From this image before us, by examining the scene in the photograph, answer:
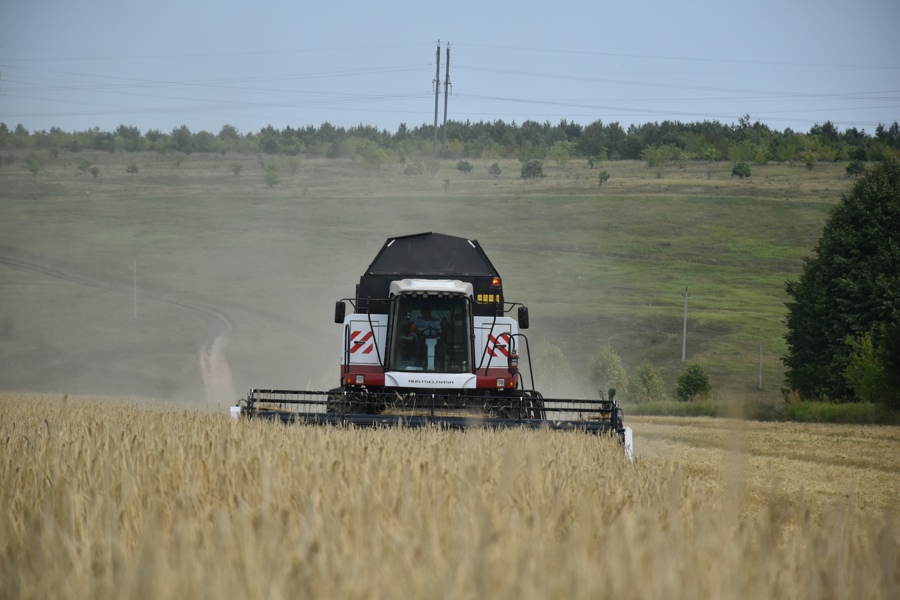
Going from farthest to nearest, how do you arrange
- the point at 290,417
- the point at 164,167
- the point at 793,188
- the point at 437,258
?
the point at 164,167 < the point at 793,188 < the point at 437,258 < the point at 290,417

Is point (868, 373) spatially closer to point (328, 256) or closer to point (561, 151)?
point (328, 256)

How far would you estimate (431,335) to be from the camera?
13438mm

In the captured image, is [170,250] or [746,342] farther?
[170,250]

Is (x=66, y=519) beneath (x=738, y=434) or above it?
beneath

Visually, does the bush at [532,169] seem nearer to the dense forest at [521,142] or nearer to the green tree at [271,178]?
the dense forest at [521,142]

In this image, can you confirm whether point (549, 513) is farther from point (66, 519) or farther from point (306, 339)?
point (306, 339)

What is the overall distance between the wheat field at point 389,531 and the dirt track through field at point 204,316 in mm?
38590

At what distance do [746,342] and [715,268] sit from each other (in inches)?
645

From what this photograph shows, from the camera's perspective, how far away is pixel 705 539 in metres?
3.30

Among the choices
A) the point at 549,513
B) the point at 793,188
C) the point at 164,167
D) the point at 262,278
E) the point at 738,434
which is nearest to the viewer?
the point at 738,434

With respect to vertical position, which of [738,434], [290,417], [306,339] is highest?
[738,434]

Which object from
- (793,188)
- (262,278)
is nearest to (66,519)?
(262,278)

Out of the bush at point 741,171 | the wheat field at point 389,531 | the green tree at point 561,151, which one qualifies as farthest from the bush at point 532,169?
the wheat field at point 389,531

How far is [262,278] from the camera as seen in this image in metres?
Answer: 72.8
